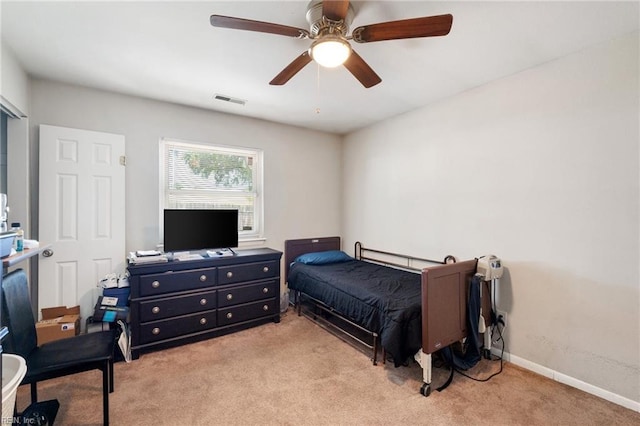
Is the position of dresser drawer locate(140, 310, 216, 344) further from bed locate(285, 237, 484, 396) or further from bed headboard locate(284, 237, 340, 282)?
bed headboard locate(284, 237, 340, 282)

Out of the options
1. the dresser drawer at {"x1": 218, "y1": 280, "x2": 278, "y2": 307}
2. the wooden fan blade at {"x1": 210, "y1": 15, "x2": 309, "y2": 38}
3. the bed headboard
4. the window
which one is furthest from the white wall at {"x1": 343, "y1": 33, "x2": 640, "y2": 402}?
the window

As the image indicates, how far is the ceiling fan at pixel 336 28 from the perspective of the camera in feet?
4.99

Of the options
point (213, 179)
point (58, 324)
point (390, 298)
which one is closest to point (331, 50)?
point (390, 298)

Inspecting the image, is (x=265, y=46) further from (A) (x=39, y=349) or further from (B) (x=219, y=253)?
(A) (x=39, y=349)

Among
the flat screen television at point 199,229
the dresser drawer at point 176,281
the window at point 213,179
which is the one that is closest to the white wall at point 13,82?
the window at point 213,179

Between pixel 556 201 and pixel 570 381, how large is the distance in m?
1.40

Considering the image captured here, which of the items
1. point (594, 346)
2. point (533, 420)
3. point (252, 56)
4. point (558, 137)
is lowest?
point (533, 420)

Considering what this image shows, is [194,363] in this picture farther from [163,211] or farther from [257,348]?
[163,211]

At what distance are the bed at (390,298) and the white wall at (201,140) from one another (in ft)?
1.95

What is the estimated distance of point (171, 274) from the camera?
9.15 ft

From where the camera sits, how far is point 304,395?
2.11m

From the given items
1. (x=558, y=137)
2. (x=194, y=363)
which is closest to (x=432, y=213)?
(x=558, y=137)

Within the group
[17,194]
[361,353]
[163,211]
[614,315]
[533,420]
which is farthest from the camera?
[163,211]

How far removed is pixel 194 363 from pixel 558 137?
360 cm
